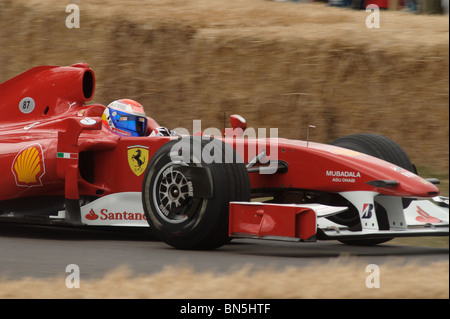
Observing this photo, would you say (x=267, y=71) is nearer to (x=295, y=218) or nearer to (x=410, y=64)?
(x=410, y=64)

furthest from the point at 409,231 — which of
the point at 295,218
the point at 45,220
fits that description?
the point at 45,220

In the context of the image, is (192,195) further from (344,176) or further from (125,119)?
(125,119)

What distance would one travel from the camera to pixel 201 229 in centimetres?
688

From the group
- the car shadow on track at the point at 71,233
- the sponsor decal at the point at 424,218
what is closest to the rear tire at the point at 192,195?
the car shadow on track at the point at 71,233

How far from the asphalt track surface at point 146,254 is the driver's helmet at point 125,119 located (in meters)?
1.02

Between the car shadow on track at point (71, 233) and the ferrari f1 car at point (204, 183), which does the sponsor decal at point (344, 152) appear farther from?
the car shadow on track at point (71, 233)

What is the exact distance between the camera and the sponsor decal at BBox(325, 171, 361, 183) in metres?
6.91

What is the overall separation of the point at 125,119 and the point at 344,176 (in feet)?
7.68

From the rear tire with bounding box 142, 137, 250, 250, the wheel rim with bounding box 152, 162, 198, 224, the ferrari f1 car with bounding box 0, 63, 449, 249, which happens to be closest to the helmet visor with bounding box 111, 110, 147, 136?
the ferrari f1 car with bounding box 0, 63, 449, 249

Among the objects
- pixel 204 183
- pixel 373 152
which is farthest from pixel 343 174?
pixel 204 183

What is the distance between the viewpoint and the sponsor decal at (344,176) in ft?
22.7

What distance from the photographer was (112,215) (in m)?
7.82

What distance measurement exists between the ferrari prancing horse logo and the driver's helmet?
41 cm

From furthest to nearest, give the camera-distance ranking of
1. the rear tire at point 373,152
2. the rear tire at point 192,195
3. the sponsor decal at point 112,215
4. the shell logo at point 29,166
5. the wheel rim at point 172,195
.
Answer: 1. the shell logo at point 29,166
2. the sponsor decal at point 112,215
3. the rear tire at point 373,152
4. the wheel rim at point 172,195
5. the rear tire at point 192,195
